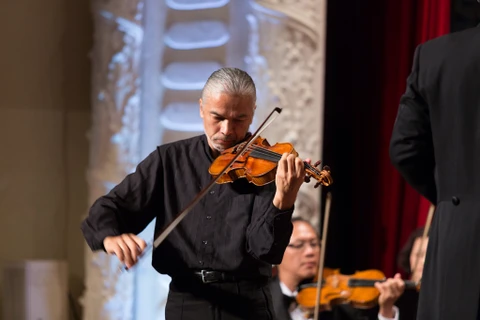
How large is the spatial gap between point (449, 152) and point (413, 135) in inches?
5.0

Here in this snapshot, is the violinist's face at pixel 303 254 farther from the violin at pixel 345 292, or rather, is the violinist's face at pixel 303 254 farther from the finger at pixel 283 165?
the finger at pixel 283 165

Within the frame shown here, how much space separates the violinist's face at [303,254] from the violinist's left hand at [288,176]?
1545 mm

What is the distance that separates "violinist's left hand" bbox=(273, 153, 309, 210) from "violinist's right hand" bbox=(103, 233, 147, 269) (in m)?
0.36

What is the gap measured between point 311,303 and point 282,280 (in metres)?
0.17

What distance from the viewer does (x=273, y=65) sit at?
380 centimetres

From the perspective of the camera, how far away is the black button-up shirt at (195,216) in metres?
2.14

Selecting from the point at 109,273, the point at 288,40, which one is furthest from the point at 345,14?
the point at 109,273

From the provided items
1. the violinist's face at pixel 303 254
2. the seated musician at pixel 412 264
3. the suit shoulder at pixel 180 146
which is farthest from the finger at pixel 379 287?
the suit shoulder at pixel 180 146

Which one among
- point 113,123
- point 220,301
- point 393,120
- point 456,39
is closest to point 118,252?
point 220,301

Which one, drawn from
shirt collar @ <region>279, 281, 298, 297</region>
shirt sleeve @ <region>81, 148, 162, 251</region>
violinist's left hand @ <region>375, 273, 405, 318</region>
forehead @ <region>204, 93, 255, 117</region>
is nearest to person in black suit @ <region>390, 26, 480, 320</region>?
forehead @ <region>204, 93, 255, 117</region>

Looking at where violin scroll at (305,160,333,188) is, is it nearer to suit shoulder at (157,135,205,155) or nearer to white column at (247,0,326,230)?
suit shoulder at (157,135,205,155)

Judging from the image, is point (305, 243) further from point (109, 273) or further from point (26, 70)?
point (26, 70)

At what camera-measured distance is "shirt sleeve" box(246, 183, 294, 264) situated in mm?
2086

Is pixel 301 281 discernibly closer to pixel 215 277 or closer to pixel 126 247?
pixel 215 277
